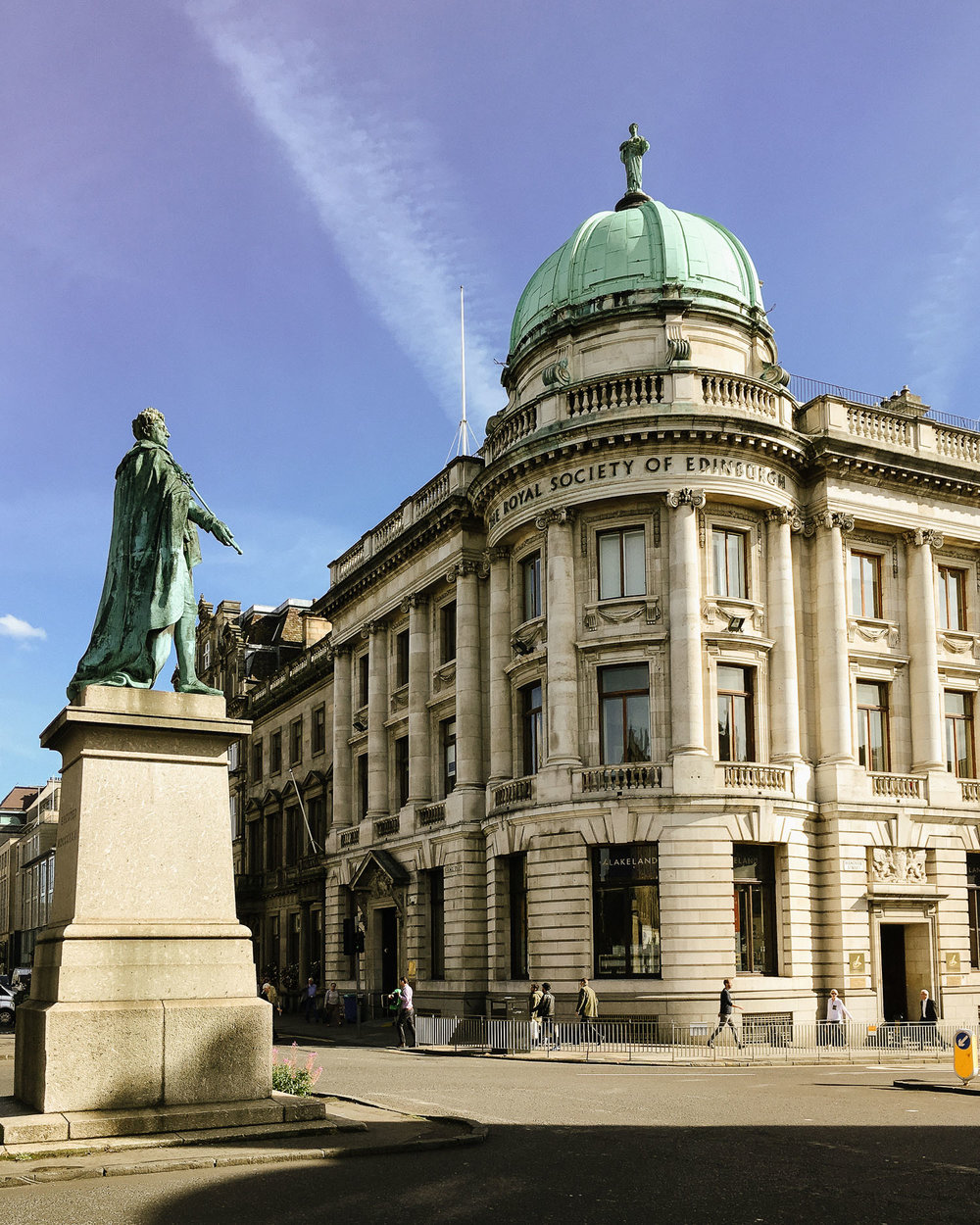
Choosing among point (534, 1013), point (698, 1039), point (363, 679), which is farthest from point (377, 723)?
point (698, 1039)

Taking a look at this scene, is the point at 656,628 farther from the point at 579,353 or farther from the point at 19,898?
the point at 19,898

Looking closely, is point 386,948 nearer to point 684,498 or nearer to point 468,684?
point 468,684

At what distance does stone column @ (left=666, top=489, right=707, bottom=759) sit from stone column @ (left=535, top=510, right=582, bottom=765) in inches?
113

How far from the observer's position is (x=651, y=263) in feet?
140

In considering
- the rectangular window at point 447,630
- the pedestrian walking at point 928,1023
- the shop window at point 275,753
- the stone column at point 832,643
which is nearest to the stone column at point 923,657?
the stone column at point 832,643

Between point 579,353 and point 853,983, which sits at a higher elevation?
point 579,353

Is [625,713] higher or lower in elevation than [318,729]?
lower

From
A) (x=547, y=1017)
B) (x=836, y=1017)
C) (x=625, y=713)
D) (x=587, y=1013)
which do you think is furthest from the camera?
(x=625, y=713)

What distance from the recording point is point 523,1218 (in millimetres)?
9719

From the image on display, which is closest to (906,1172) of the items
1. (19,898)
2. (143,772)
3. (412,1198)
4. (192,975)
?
(412,1198)

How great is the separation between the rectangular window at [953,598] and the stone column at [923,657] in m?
1.14

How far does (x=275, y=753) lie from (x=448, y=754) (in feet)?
76.1

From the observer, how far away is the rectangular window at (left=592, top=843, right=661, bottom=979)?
3528 cm

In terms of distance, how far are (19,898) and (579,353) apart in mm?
115507
